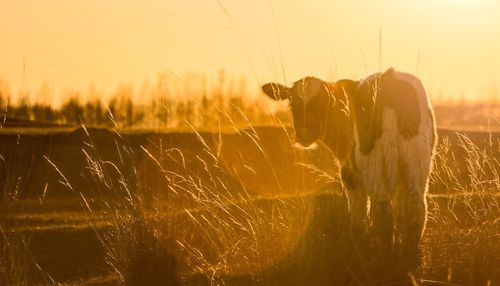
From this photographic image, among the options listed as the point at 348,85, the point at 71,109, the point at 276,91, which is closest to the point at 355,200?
the point at 348,85

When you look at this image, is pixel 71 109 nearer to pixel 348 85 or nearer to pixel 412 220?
pixel 348 85

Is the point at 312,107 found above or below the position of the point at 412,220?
above

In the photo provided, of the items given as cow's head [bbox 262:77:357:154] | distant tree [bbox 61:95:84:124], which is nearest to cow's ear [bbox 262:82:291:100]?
cow's head [bbox 262:77:357:154]

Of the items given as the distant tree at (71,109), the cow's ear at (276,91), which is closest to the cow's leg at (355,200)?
the cow's ear at (276,91)

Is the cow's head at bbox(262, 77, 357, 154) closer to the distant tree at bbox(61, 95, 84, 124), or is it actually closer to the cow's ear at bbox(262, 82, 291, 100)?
the cow's ear at bbox(262, 82, 291, 100)

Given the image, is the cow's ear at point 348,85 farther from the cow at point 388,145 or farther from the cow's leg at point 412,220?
the cow's leg at point 412,220

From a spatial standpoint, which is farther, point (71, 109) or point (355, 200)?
point (71, 109)

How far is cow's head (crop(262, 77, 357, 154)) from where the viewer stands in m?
9.62

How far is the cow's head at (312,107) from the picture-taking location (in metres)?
9.62

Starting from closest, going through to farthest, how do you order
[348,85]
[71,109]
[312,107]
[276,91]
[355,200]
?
[355,200] → [348,85] → [276,91] → [312,107] → [71,109]

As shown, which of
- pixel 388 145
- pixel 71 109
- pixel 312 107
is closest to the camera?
pixel 388 145

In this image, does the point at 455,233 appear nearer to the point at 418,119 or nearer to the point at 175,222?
the point at 418,119

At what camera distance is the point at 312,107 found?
32.6ft

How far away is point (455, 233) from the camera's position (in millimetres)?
8047
